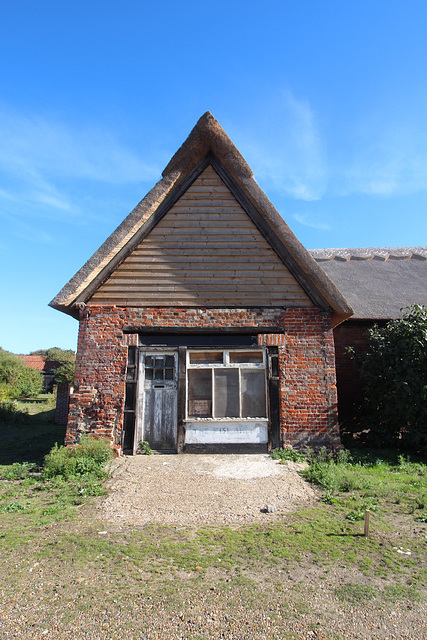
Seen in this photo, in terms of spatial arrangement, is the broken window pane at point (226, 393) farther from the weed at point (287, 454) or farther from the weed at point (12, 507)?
the weed at point (12, 507)

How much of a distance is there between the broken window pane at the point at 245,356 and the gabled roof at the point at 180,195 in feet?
5.74

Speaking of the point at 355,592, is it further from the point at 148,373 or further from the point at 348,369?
the point at 348,369

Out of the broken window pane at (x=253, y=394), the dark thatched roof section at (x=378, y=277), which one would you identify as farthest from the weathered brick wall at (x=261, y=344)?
the dark thatched roof section at (x=378, y=277)

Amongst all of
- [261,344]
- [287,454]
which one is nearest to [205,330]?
[261,344]

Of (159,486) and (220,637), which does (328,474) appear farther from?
(220,637)

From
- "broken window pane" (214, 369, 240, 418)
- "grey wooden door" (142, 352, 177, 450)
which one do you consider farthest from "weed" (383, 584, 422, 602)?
"grey wooden door" (142, 352, 177, 450)

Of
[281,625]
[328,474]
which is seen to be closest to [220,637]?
[281,625]

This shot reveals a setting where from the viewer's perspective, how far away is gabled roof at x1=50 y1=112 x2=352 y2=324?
859cm

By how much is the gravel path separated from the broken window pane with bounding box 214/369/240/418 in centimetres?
92

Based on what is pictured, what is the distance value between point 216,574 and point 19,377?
30.3m

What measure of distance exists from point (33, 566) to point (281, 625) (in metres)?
2.49

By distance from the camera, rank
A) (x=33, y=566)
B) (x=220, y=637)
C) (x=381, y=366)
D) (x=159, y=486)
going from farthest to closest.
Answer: (x=381, y=366), (x=159, y=486), (x=33, y=566), (x=220, y=637)

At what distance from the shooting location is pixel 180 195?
30.8 ft

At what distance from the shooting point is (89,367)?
856cm
